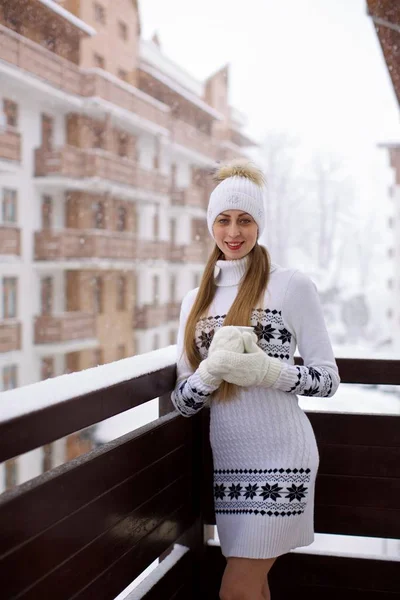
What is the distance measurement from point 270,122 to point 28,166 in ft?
40.1

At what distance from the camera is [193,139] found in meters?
18.2

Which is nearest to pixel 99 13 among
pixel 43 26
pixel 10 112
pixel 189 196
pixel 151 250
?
pixel 43 26

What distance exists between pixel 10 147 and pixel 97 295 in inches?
186

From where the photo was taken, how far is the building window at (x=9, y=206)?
43.5 feet

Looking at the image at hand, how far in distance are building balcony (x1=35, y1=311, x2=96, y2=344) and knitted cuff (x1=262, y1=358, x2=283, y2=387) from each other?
1362cm

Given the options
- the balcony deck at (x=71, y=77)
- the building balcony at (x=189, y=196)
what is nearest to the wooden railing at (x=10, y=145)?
the balcony deck at (x=71, y=77)

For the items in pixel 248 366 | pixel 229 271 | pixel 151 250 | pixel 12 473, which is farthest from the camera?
pixel 12 473

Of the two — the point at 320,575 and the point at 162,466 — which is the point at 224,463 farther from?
the point at 320,575

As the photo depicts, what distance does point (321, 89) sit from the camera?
2597cm

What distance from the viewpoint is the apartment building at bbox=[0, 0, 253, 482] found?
13484 mm

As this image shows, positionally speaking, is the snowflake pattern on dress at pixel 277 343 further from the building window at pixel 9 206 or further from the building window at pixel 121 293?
the building window at pixel 121 293

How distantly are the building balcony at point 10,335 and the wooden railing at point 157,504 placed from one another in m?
13.1

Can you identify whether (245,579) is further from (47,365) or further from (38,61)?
(47,365)

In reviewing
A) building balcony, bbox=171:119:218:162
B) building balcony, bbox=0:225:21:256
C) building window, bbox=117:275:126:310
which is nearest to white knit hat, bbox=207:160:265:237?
building balcony, bbox=0:225:21:256
